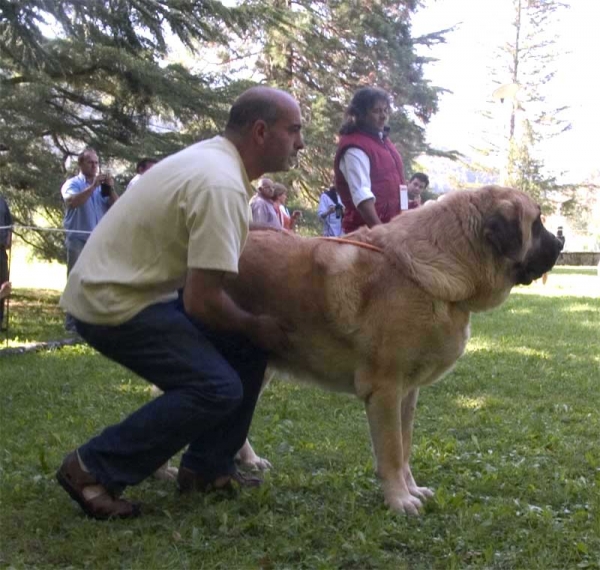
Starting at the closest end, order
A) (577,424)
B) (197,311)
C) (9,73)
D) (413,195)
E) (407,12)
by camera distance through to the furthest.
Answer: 1. (197,311)
2. (577,424)
3. (413,195)
4. (9,73)
5. (407,12)

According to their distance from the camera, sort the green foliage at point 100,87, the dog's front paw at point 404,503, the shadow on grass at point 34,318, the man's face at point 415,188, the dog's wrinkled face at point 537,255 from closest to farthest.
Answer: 1. the dog's front paw at point 404,503
2. the dog's wrinkled face at point 537,255
3. the shadow on grass at point 34,318
4. the green foliage at point 100,87
5. the man's face at point 415,188

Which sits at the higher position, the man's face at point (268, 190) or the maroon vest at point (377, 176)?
the maroon vest at point (377, 176)

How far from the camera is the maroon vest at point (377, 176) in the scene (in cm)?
562

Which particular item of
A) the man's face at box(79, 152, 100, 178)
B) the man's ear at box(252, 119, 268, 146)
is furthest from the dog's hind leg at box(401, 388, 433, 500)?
the man's face at box(79, 152, 100, 178)

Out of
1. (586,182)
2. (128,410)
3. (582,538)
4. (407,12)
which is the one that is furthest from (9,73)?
(586,182)

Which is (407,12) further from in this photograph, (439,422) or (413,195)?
(439,422)

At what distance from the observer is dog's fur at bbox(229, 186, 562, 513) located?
3.70m

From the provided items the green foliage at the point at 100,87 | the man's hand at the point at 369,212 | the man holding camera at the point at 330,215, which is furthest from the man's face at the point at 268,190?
the man's hand at the point at 369,212

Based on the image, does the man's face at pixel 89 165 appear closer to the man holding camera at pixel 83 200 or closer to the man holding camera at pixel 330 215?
the man holding camera at pixel 83 200

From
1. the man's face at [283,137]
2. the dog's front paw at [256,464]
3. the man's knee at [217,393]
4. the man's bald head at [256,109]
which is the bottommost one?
the dog's front paw at [256,464]

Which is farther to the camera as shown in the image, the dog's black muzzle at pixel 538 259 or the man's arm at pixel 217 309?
the dog's black muzzle at pixel 538 259

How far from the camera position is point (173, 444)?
3332 mm

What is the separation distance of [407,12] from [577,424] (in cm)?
2482

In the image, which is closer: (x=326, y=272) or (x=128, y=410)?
(x=326, y=272)
